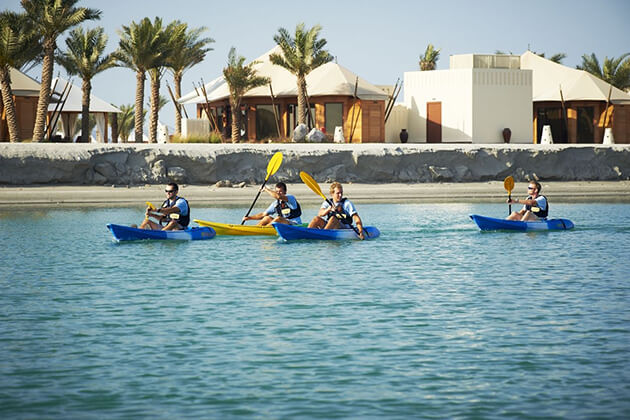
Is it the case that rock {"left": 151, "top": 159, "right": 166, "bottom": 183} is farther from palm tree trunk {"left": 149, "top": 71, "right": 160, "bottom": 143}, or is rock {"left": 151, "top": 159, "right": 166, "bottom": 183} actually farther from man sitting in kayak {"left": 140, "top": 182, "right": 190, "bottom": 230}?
man sitting in kayak {"left": 140, "top": 182, "right": 190, "bottom": 230}

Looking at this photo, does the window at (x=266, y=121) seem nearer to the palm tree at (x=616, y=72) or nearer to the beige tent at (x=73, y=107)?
the beige tent at (x=73, y=107)

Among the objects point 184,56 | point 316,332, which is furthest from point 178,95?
point 316,332

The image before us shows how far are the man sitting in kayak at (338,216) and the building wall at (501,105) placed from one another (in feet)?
86.8

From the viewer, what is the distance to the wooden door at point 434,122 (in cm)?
4406

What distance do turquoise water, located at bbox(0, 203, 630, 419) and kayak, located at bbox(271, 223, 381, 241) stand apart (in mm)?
467

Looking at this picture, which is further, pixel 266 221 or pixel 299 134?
pixel 299 134

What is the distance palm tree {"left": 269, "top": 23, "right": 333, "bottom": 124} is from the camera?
41031 millimetres

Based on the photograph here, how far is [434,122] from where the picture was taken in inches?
1745

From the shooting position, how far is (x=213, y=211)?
87.8 feet

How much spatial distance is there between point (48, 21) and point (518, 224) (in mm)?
23525

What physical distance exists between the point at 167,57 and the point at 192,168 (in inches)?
378

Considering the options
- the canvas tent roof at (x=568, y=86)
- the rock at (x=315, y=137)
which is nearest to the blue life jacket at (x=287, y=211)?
the rock at (x=315, y=137)

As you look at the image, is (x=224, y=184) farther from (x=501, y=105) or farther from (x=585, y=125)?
(x=585, y=125)

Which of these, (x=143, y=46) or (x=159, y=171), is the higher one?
(x=143, y=46)
